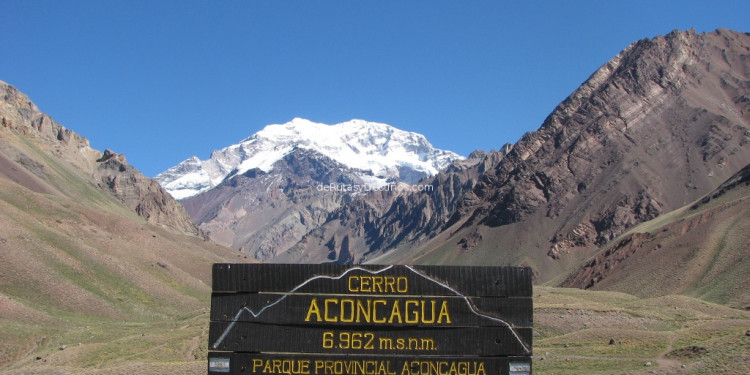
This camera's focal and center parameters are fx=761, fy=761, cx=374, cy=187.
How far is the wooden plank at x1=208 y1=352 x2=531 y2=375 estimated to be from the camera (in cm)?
1420

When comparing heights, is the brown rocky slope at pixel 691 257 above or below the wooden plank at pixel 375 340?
above

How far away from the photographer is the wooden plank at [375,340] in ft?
46.8

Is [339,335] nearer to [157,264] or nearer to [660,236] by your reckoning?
[157,264]

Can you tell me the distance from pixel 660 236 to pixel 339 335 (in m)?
142

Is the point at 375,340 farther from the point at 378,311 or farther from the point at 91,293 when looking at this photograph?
the point at 91,293

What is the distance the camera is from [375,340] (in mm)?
14266

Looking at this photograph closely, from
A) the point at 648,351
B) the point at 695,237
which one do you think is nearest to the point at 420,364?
the point at 648,351

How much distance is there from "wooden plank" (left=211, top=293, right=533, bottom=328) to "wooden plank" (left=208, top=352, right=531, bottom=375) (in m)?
0.63

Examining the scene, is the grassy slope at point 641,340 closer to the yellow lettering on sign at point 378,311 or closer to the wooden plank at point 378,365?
the wooden plank at point 378,365

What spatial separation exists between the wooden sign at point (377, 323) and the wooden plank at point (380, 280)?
0.06 ft

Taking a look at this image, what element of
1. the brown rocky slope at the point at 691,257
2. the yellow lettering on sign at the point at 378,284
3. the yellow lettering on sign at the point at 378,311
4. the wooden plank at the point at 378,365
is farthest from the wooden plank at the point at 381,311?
the brown rocky slope at the point at 691,257

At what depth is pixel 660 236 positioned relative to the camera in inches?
5728

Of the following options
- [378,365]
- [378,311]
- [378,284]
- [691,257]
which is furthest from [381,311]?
[691,257]

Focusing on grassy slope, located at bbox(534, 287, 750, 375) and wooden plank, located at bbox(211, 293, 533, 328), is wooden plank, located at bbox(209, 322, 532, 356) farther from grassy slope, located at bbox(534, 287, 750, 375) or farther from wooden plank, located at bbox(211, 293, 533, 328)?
A: grassy slope, located at bbox(534, 287, 750, 375)
